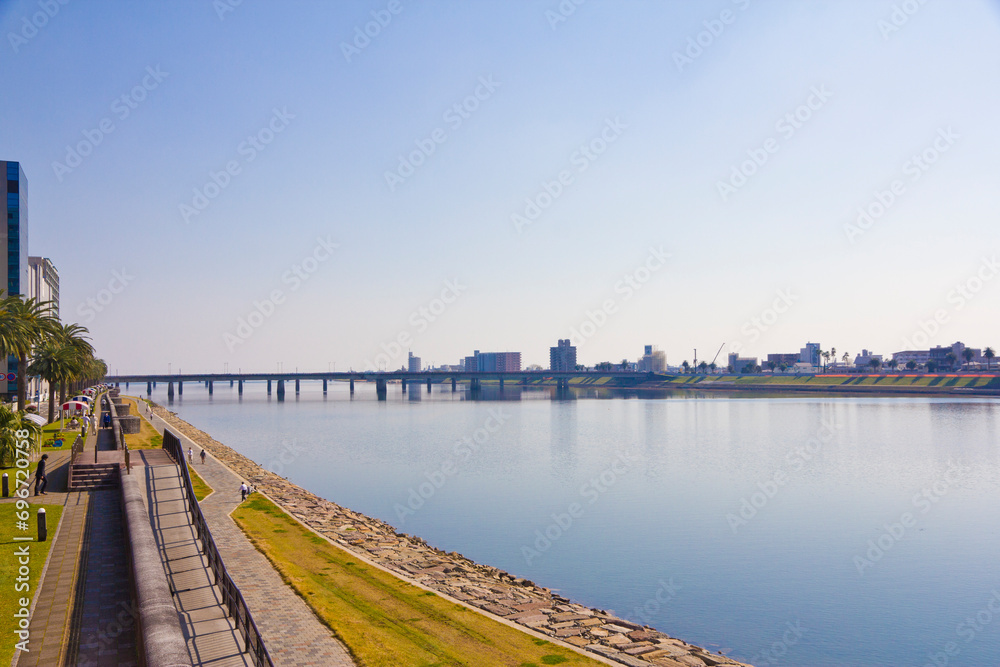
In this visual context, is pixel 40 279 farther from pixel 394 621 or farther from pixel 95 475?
pixel 394 621

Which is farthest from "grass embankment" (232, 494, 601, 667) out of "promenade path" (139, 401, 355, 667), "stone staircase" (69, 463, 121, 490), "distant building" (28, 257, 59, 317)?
"distant building" (28, 257, 59, 317)

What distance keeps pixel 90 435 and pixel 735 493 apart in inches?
2135

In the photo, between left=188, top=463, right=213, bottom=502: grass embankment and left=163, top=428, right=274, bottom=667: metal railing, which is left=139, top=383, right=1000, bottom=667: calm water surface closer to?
left=188, top=463, right=213, bottom=502: grass embankment

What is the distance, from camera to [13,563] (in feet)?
69.6

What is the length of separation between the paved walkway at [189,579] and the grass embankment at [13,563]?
327 centimetres

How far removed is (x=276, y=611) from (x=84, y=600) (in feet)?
16.4

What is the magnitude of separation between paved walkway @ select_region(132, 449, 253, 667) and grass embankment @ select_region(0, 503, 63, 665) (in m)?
3.27

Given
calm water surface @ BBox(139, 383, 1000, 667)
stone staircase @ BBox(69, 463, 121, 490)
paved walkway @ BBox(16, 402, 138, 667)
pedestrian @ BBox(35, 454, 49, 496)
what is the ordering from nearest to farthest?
paved walkway @ BBox(16, 402, 138, 667) → calm water surface @ BBox(139, 383, 1000, 667) → pedestrian @ BBox(35, 454, 49, 496) → stone staircase @ BBox(69, 463, 121, 490)

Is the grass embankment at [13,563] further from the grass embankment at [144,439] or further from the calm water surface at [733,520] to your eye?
the grass embankment at [144,439]

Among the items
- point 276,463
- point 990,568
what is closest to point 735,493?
point 990,568

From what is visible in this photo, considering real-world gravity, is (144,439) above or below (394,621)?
above

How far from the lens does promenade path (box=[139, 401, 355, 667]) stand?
672 inches

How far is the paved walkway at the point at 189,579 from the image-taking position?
15.1m

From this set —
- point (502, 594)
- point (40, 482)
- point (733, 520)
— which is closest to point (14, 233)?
point (40, 482)
